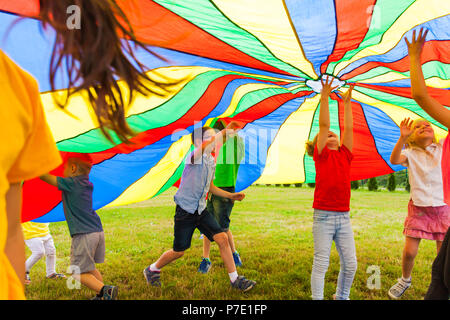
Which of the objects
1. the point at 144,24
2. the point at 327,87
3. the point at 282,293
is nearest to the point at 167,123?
the point at 144,24

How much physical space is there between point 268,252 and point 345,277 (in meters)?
2.01

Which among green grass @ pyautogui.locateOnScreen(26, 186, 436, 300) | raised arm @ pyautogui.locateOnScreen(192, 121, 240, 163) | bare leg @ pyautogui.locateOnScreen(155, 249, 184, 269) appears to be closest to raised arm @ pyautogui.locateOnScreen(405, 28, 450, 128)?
raised arm @ pyautogui.locateOnScreen(192, 121, 240, 163)

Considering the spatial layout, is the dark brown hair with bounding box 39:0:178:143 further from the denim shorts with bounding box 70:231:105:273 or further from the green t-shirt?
the green t-shirt

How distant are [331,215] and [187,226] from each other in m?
1.16

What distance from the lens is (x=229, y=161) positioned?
3.68 meters

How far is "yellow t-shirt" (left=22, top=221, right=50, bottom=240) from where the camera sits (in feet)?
10.6

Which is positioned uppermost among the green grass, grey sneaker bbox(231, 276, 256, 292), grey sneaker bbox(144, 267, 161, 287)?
grey sneaker bbox(231, 276, 256, 292)

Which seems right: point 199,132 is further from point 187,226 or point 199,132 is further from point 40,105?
point 40,105

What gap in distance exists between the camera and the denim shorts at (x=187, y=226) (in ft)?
8.76

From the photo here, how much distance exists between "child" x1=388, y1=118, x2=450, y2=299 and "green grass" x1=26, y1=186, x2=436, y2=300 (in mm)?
316

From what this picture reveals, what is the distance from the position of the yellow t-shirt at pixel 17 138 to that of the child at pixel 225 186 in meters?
2.84

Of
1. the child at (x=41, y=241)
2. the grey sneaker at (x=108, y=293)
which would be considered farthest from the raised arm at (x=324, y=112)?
the child at (x=41, y=241)

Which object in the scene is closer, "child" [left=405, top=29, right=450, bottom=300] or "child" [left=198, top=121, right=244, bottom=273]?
"child" [left=405, top=29, right=450, bottom=300]

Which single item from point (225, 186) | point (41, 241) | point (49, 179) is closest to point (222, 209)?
point (225, 186)
